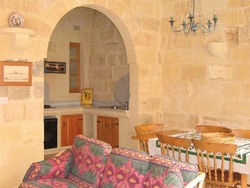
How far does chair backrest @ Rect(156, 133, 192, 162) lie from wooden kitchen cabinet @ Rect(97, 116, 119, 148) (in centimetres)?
246

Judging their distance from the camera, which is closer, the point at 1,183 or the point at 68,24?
the point at 1,183

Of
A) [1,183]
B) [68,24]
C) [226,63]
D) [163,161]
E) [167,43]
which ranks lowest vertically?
[1,183]

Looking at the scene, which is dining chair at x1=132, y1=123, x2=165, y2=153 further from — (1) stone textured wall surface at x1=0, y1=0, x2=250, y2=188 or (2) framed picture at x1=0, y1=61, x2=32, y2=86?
(2) framed picture at x1=0, y1=61, x2=32, y2=86

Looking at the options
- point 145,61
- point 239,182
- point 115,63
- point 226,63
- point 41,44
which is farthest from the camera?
point 115,63

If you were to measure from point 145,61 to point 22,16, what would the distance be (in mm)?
2102

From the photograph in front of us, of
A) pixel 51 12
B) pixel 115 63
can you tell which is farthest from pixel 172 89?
pixel 51 12

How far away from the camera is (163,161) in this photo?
2.61 m

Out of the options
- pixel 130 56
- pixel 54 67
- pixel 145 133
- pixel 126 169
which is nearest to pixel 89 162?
pixel 126 169

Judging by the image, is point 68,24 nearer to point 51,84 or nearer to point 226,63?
point 51,84

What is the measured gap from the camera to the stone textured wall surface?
395cm

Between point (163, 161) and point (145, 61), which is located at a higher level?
point (145, 61)

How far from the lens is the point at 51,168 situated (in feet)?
10.9

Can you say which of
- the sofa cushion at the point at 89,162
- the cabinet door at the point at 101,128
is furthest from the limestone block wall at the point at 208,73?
the sofa cushion at the point at 89,162

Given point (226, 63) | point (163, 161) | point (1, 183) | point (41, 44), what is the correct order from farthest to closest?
point (226, 63), point (41, 44), point (1, 183), point (163, 161)
